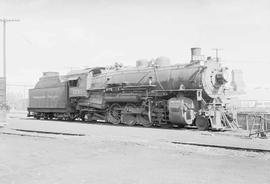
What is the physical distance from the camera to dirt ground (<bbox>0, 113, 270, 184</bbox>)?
7145mm

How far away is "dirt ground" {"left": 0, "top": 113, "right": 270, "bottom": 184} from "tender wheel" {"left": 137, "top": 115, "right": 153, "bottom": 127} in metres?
7.10

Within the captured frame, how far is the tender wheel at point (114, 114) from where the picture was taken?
22.2 m

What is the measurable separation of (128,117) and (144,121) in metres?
1.22

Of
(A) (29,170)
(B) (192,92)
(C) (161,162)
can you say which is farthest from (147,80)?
(A) (29,170)

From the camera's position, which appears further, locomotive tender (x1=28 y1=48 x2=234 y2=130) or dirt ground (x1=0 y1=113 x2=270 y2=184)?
locomotive tender (x1=28 y1=48 x2=234 y2=130)

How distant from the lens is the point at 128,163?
8953 millimetres

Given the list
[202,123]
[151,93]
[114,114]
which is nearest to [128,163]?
[202,123]

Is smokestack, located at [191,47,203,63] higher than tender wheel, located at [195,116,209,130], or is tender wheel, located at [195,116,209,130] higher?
smokestack, located at [191,47,203,63]

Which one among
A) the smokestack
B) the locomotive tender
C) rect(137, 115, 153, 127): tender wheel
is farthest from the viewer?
rect(137, 115, 153, 127): tender wheel

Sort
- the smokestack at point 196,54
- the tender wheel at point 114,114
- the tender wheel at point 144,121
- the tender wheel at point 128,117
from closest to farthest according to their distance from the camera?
the smokestack at point 196,54 → the tender wheel at point 144,121 → the tender wheel at point 128,117 → the tender wheel at point 114,114

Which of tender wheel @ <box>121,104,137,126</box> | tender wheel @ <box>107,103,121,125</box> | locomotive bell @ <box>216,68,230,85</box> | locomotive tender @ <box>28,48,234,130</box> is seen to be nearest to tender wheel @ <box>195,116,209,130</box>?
locomotive tender @ <box>28,48,234,130</box>

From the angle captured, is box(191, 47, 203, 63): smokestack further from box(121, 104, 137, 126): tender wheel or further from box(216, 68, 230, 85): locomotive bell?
box(121, 104, 137, 126): tender wheel

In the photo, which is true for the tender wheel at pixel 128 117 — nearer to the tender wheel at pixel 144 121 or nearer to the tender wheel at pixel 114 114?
the tender wheel at pixel 144 121

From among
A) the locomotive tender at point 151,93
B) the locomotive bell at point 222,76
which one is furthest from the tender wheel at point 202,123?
the locomotive bell at point 222,76
